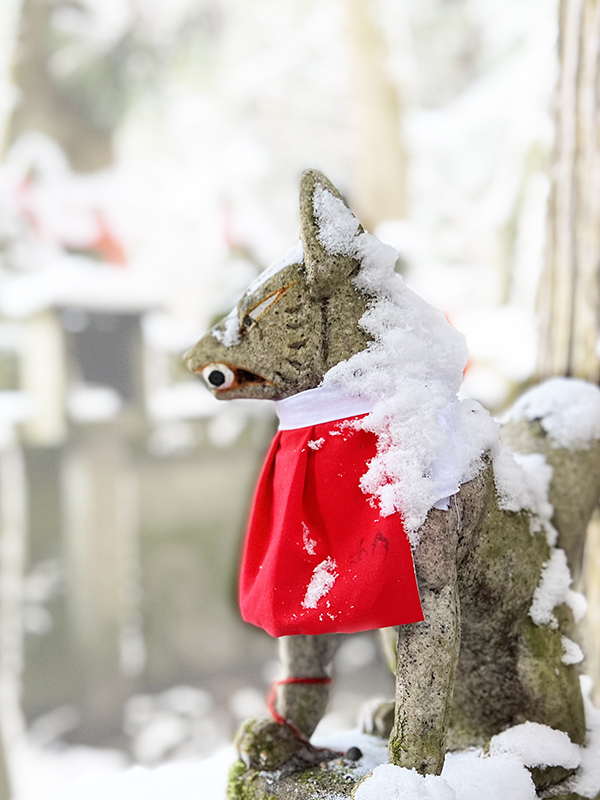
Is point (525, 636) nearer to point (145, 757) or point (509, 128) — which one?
point (509, 128)


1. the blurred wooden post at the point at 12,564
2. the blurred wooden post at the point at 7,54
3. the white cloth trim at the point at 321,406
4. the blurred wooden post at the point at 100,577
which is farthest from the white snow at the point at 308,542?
the blurred wooden post at the point at 7,54

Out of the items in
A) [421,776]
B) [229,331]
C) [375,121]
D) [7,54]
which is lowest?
[421,776]

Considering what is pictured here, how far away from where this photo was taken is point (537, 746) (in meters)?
0.77

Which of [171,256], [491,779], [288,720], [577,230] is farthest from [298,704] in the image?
[171,256]

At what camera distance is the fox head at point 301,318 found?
0.71m

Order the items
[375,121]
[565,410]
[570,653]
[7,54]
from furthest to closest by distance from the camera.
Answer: [7,54], [375,121], [565,410], [570,653]

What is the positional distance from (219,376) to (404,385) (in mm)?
200

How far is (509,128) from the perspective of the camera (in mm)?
4406

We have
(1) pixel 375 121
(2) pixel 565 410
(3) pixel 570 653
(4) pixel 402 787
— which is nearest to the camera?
(4) pixel 402 787

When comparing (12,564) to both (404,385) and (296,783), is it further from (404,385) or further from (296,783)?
(404,385)

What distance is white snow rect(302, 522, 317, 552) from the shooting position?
2.32 ft

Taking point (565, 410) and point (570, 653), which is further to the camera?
point (565, 410)

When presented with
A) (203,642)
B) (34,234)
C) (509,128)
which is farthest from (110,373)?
(509,128)

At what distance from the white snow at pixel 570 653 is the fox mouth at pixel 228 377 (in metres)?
0.46
